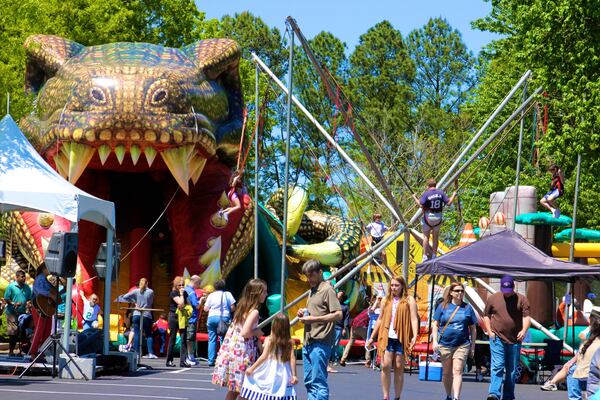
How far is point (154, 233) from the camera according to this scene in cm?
2516

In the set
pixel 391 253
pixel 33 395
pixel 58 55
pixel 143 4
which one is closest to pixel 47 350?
pixel 33 395

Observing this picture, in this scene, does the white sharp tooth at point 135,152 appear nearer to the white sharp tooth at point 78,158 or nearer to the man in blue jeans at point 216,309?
the white sharp tooth at point 78,158

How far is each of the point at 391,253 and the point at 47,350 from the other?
48.9 ft

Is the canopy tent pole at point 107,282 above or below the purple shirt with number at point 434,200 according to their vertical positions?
below

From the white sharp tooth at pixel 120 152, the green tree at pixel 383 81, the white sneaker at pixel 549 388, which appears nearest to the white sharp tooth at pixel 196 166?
the white sharp tooth at pixel 120 152

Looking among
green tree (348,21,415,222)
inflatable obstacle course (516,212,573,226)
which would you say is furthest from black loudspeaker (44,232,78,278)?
green tree (348,21,415,222)

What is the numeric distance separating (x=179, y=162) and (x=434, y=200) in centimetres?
431

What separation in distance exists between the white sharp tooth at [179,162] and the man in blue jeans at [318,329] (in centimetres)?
964

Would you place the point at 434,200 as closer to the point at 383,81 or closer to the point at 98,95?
the point at 98,95

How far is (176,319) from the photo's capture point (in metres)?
23.0

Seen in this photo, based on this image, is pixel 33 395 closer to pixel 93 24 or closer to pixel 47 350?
pixel 47 350

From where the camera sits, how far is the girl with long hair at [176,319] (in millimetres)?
22516

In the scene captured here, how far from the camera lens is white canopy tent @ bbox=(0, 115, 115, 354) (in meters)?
17.9

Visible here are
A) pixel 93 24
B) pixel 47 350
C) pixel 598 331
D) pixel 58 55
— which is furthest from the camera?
pixel 93 24
